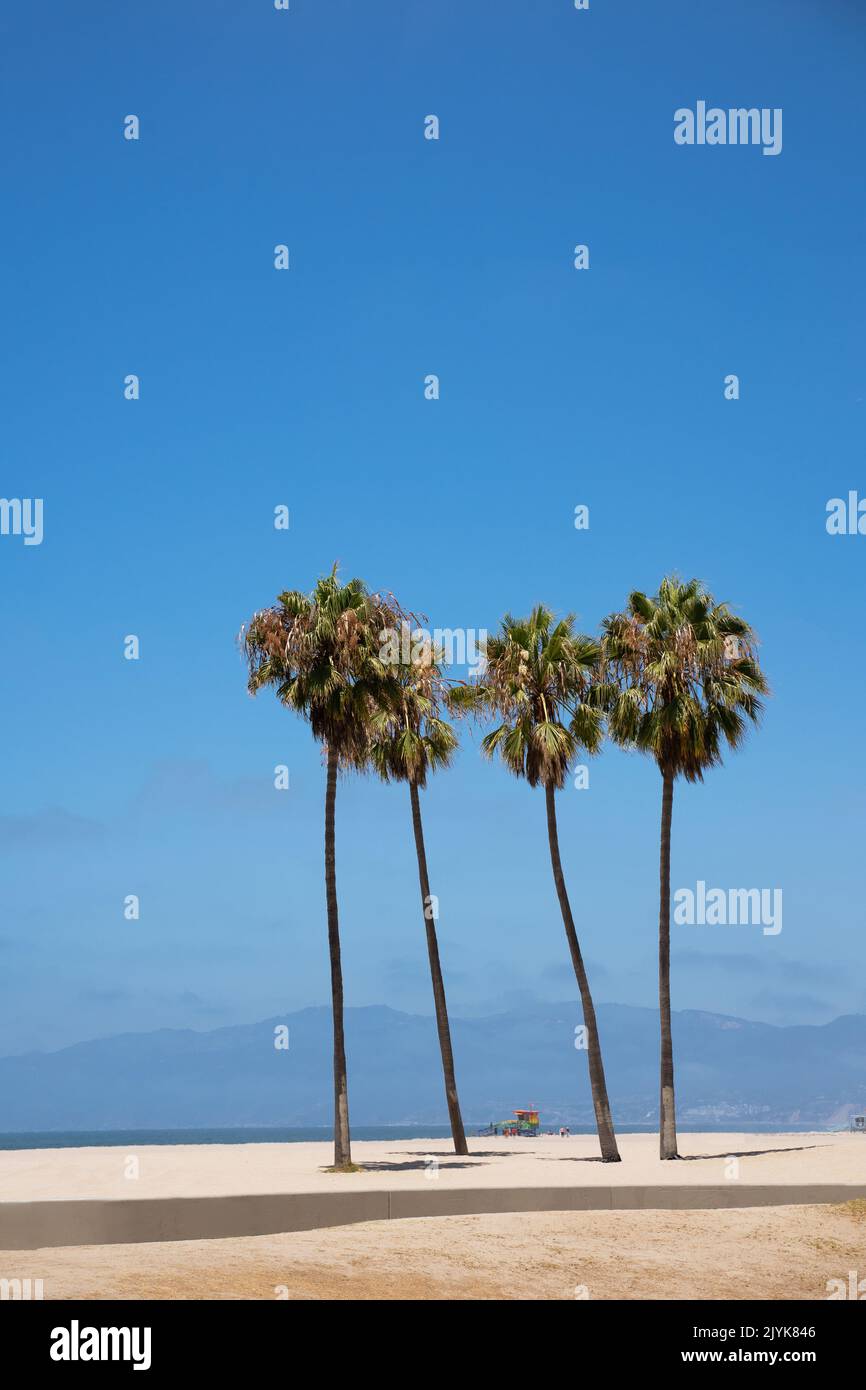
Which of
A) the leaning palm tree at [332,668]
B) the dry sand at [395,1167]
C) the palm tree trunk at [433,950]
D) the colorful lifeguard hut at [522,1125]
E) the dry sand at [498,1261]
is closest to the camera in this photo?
the dry sand at [498,1261]

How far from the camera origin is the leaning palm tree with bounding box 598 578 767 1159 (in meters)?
35.0

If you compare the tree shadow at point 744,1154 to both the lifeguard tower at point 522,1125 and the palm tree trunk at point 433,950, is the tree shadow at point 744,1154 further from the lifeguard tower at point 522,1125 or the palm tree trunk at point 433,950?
the lifeguard tower at point 522,1125

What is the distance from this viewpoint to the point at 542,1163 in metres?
35.3

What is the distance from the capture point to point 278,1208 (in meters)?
20.0

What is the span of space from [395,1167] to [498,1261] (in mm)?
18041

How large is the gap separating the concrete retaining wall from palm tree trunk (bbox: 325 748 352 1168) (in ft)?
40.5

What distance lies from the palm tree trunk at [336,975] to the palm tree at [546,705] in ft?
14.3

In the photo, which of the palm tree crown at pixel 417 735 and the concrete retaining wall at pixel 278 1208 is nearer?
the concrete retaining wall at pixel 278 1208

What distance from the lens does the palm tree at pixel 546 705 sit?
116 feet

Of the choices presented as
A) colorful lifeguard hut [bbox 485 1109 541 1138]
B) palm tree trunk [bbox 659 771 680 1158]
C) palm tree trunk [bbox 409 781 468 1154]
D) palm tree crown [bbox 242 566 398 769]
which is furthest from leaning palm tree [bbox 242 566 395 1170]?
colorful lifeguard hut [bbox 485 1109 541 1138]

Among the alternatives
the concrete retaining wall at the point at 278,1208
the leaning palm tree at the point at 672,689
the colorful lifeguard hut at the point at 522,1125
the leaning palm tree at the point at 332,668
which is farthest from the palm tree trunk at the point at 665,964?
the colorful lifeguard hut at the point at 522,1125

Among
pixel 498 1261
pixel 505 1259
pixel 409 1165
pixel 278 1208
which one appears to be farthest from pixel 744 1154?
pixel 498 1261

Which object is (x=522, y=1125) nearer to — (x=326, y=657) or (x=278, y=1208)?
(x=326, y=657)
